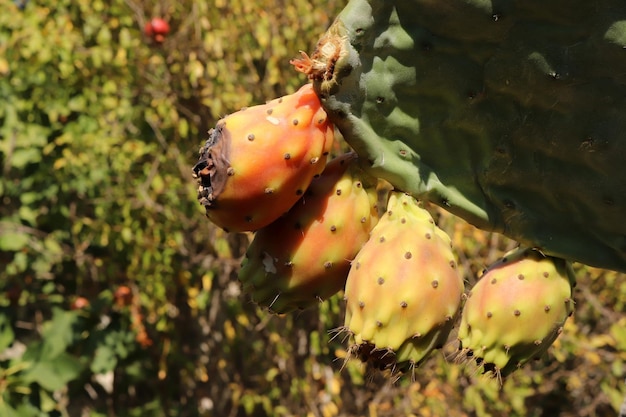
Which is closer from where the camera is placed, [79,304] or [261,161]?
[261,161]

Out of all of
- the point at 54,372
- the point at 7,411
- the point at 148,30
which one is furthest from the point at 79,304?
the point at 148,30

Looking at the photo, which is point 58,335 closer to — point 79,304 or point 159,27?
point 79,304

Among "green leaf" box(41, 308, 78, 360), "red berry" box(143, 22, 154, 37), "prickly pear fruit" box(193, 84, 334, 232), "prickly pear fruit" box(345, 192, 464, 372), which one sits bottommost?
"green leaf" box(41, 308, 78, 360)

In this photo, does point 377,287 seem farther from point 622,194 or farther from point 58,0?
point 58,0

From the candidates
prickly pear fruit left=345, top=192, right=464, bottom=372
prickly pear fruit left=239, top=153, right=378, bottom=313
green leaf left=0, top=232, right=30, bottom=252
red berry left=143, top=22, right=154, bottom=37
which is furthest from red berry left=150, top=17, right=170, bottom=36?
prickly pear fruit left=345, top=192, right=464, bottom=372

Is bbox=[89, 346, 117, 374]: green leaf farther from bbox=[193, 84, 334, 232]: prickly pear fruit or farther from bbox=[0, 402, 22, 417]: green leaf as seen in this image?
bbox=[193, 84, 334, 232]: prickly pear fruit

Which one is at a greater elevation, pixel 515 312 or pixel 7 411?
pixel 515 312
